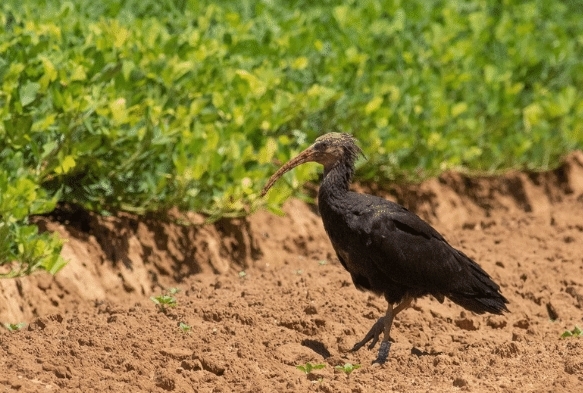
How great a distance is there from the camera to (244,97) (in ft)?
28.0

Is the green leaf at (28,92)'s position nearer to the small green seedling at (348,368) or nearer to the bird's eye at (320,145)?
the bird's eye at (320,145)

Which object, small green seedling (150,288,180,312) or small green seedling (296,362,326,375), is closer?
small green seedling (296,362,326,375)

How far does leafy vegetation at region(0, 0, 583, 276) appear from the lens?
7238mm

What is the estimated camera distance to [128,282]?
25.1ft

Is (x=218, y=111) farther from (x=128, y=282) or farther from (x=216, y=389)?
(x=216, y=389)

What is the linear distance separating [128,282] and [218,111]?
150cm

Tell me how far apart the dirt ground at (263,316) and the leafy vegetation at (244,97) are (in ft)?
1.04

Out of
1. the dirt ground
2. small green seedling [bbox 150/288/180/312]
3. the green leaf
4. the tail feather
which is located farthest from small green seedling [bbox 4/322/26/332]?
the tail feather

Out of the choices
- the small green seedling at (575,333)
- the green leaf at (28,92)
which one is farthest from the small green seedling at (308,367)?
the green leaf at (28,92)

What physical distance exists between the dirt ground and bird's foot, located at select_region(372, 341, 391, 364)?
0.16 feet

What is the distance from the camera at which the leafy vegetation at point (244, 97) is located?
7238 millimetres

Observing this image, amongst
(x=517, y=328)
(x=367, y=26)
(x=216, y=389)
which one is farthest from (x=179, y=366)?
(x=367, y=26)

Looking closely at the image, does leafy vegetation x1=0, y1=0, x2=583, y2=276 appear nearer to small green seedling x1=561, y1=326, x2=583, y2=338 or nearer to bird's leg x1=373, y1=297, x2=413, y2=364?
bird's leg x1=373, y1=297, x2=413, y2=364

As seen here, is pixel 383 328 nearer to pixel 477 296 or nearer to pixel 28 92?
pixel 477 296
